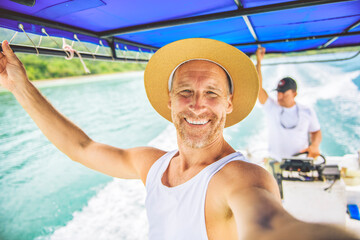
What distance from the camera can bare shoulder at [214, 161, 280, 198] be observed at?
0.76 meters

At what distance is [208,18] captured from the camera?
1451 millimetres

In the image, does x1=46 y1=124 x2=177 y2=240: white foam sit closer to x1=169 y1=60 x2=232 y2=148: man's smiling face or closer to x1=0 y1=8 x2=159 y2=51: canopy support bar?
x1=169 y1=60 x2=232 y2=148: man's smiling face

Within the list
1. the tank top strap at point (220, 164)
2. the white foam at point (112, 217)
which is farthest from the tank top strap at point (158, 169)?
the white foam at point (112, 217)

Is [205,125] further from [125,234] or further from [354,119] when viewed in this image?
[354,119]

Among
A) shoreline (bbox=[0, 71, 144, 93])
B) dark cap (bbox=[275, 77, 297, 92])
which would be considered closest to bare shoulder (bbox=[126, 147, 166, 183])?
dark cap (bbox=[275, 77, 297, 92])

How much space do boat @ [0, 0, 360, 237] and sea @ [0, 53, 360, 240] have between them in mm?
2724

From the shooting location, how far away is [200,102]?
1.16 m

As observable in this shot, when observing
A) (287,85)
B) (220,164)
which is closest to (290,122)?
(287,85)

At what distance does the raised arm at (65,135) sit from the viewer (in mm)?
1101

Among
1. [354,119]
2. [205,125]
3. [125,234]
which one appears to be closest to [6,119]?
[125,234]

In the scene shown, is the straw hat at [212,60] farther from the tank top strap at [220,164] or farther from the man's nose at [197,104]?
the tank top strap at [220,164]

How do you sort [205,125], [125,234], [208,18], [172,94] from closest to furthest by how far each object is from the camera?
[205,125]
[172,94]
[208,18]
[125,234]

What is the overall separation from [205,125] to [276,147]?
2.27 meters

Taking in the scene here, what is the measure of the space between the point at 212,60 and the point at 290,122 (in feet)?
7.02
